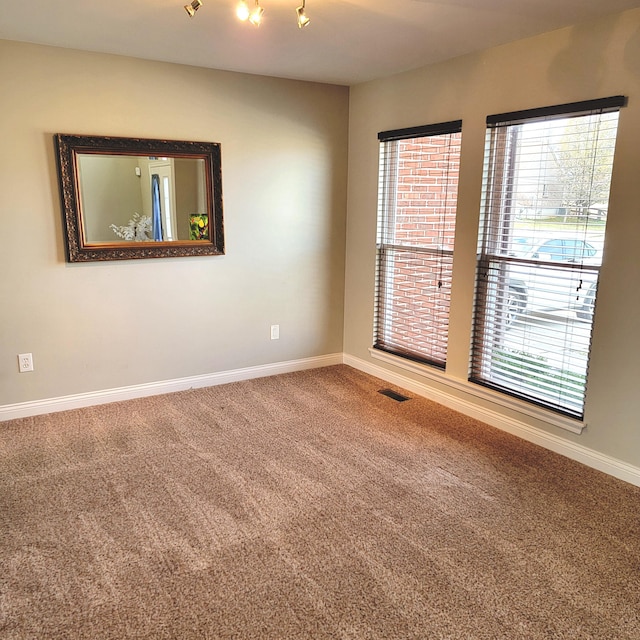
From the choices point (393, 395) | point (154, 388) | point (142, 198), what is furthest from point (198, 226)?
point (393, 395)

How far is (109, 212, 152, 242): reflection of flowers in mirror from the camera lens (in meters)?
3.52

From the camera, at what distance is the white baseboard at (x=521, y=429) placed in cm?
276

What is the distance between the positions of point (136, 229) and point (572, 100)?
Answer: 2748 millimetres

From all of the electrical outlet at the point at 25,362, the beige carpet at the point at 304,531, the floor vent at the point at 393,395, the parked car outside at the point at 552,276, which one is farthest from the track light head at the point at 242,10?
the floor vent at the point at 393,395

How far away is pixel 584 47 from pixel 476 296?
1.47 meters

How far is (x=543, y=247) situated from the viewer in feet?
9.82

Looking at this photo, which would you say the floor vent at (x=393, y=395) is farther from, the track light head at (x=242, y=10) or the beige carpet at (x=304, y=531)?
the track light head at (x=242, y=10)

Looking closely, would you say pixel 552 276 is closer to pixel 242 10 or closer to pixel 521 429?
pixel 521 429

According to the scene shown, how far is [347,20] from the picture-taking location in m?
2.62

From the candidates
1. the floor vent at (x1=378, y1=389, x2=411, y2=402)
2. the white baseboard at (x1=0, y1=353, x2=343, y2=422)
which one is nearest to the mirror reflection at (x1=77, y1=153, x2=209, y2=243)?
the white baseboard at (x1=0, y1=353, x2=343, y2=422)

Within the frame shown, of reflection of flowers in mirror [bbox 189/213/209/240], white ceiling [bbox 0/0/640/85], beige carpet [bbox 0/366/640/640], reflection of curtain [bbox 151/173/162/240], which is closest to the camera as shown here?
beige carpet [bbox 0/366/640/640]

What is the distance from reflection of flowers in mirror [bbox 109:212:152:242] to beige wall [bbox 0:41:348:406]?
0.60 feet

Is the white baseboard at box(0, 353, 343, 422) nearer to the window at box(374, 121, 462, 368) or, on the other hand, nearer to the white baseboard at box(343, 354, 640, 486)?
the white baseboard at box(343, 354, 640, 486)

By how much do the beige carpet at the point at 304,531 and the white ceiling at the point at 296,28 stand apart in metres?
2.30
